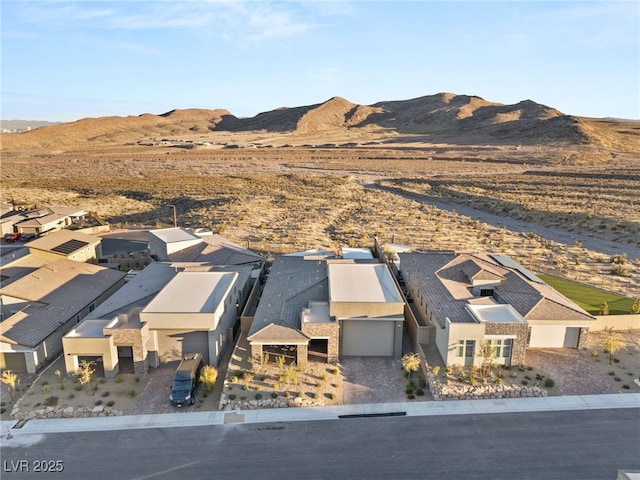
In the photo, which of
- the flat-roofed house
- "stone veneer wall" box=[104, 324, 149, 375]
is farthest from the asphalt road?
the flat-roofed house

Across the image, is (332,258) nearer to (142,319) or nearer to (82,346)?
(142,319)

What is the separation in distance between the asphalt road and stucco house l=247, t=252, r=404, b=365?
497 centimetres

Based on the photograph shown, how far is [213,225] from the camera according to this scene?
5578cm

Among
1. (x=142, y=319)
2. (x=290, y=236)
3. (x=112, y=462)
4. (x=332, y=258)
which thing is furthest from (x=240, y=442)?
(x=290, y=236)

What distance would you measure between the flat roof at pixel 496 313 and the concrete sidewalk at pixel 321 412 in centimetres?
429

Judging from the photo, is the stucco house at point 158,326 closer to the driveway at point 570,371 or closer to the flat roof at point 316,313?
the flat roof at point 316,313

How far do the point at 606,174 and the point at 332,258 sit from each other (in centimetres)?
8648

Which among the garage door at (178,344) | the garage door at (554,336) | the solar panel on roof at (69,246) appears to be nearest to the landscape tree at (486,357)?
the garage door at (554,336)

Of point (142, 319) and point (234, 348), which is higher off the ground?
point (142, 319)

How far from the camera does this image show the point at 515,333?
22656 millimetres

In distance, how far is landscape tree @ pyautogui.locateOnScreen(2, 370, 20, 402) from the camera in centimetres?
2073

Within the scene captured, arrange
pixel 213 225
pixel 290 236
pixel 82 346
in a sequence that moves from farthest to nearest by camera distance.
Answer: pixel 213 225 → pixel 290 236 → pixel 82 346

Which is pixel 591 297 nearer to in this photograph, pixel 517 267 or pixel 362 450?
pixel 517 267

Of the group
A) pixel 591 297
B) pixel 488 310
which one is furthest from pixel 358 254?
pixel 591 297
